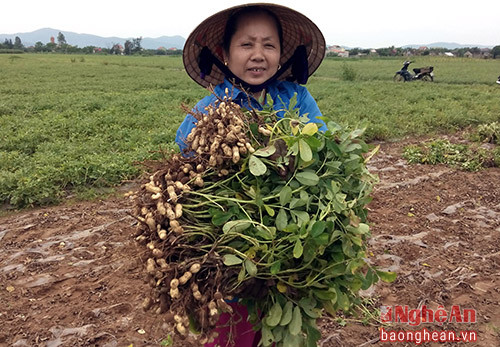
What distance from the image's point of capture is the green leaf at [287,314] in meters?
1.22

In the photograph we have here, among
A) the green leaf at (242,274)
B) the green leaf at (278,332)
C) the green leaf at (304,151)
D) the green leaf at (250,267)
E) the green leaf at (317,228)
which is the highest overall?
the green leaf at (304,151)

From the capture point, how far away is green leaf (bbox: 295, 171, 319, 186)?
3.90ft

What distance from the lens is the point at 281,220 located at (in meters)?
1.17

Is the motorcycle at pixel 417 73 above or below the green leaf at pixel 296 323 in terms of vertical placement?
above

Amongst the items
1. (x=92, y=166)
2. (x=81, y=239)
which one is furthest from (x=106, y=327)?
(x=92, y=166)

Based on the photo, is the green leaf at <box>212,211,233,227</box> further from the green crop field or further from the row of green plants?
the row of green plants

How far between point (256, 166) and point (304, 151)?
16 cm

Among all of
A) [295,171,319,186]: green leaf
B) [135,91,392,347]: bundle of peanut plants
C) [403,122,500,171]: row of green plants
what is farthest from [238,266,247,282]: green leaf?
[403,122,500,171]: row of green plants

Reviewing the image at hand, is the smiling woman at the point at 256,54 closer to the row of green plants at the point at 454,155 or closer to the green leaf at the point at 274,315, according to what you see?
the green leaf at the point at 274,315

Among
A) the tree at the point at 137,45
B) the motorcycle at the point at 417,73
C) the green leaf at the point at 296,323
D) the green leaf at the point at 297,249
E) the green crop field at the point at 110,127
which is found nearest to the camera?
the green leaf at the point at 297,249

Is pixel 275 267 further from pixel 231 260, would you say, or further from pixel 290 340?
pixel 290 340

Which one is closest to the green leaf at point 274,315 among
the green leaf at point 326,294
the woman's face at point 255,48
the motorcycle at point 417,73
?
the green leaf at point 326,294

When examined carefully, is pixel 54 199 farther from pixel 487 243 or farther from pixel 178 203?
pixel 487 243

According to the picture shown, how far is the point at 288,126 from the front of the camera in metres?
1.36
